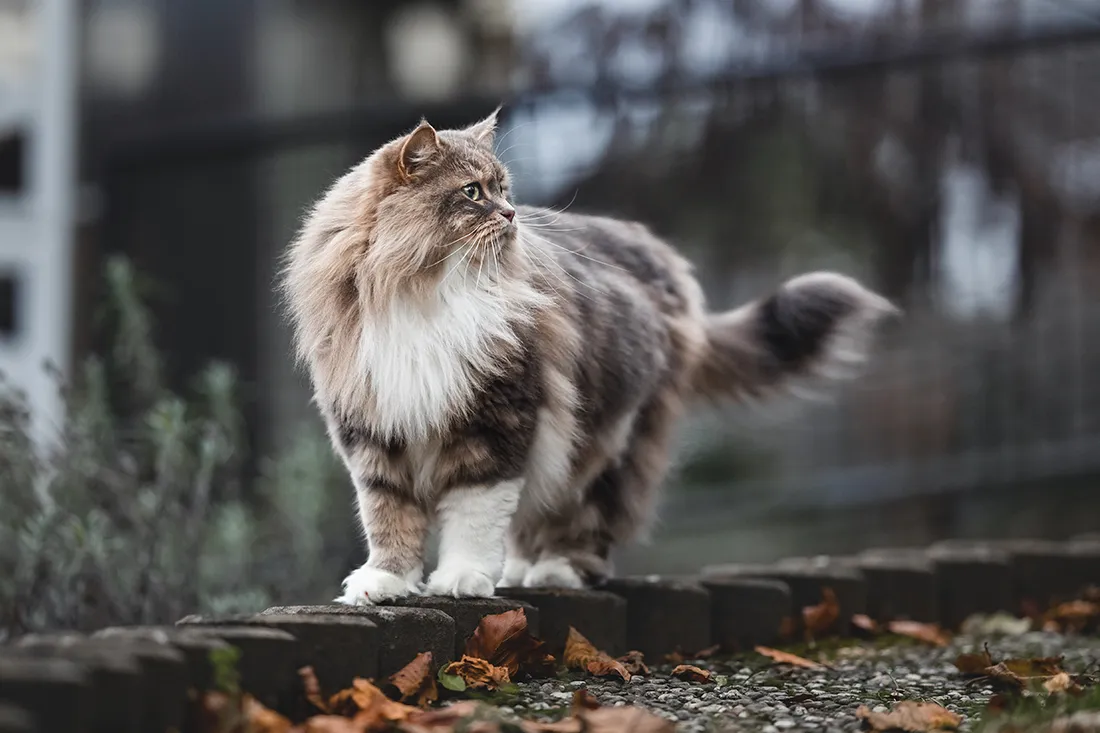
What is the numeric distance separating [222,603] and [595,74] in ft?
12.9

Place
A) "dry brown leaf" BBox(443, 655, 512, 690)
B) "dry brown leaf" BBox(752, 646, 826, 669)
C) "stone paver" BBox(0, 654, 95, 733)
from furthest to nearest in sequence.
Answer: "dry brown leaf" BBox(752, 646, 826, 669) → "dry brown leaf" BBox(443, 655, 512, 690) → "stone paver" BBox(0, 654, 95, 733)

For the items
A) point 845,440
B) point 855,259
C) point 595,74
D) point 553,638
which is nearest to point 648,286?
point 553,638

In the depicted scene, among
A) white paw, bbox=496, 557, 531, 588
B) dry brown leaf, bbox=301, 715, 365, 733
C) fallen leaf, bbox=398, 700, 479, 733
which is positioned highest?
white paw, bbox=496, 557, 531, 588

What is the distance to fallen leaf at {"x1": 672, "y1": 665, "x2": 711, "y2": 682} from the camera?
10.2ft

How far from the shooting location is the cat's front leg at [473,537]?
3.03 metres

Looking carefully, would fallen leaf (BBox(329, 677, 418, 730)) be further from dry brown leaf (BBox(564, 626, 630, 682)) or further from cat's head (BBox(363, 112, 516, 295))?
cat's head (BBox(363, 112, 516, 295))

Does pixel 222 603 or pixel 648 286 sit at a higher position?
pixel 648 286

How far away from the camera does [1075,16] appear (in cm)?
688

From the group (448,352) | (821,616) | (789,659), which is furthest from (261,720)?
(821,616)

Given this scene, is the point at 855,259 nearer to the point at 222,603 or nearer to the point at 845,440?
the point at 845,440

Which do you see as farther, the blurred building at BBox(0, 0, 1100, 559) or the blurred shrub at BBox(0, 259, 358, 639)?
the blurred building at BBox(0, 0, 1100, 559)

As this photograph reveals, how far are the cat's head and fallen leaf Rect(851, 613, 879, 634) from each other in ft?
5.57

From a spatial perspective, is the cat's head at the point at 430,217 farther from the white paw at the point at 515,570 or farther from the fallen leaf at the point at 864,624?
the fallen leaf at the point at 864,624

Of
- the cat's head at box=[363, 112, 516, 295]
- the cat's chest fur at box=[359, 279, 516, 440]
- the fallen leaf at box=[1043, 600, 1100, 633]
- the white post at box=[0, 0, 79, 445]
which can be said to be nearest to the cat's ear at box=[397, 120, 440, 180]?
the cat's head at box=[363, 112, 516, 295]
